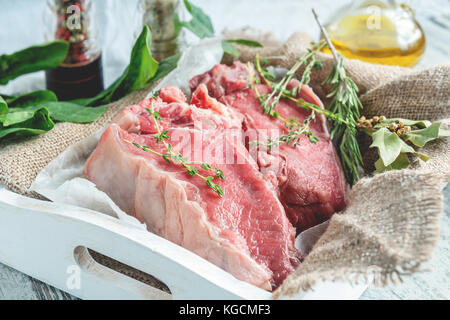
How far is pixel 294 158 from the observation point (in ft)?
5.59

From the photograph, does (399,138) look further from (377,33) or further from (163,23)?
(163,23)

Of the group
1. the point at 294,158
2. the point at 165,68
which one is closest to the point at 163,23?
the point at 165,68

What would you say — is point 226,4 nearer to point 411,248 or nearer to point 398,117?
point 398,117

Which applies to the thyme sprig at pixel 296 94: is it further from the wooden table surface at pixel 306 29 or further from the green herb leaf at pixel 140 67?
the wooden table surface at pixel 306 29

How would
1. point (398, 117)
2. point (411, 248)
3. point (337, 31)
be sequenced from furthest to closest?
1. point (337, 31)
2. point (398, 117)
3. point (411, 248)

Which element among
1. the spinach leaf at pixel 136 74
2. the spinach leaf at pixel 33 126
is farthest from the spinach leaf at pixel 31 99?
the spinach leaf at pixel 33 126

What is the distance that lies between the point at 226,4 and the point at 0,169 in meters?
2.16

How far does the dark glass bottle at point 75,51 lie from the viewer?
2.16 metres

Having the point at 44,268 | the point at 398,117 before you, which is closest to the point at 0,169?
the point at 44,268

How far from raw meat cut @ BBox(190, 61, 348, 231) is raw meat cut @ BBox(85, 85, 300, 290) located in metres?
0.11

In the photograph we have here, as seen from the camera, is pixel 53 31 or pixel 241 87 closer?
pixel 241 87

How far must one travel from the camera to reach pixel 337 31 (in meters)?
2.49

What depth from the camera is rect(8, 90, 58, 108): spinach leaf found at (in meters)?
2.03

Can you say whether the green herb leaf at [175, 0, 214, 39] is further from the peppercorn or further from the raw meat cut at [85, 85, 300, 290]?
the peppercorn
